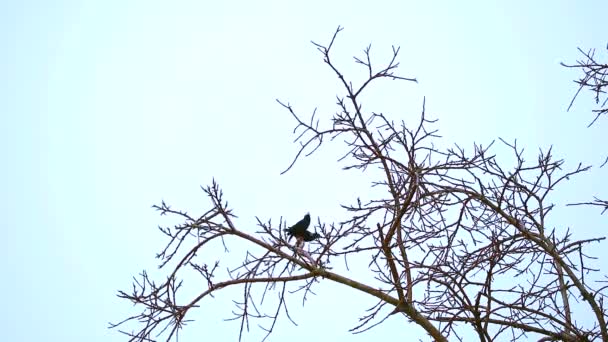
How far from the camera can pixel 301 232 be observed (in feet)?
10.5

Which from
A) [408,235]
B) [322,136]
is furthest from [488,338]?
[322,136]

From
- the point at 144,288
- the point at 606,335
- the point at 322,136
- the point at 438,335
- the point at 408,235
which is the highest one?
the point at 322,136

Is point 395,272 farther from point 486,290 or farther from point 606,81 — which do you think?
point 606,81

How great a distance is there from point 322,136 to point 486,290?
1.03 m

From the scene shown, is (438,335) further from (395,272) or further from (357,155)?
(357,155)

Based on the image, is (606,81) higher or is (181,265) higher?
(606,81)

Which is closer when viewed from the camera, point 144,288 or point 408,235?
point 144,288

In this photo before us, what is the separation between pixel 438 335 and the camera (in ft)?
8.92

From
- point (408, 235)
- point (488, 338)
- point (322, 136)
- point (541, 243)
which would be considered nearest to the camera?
point (488, 338)

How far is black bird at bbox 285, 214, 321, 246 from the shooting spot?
3.20 metres

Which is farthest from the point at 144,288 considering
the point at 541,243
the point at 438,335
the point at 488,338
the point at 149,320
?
the point at 541,243

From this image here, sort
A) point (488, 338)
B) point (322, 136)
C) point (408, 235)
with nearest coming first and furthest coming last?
point (488, 338) < point (322, 136) < point (408, 235)

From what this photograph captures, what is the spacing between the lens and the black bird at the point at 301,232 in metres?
3.20

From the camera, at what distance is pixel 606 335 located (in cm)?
254
